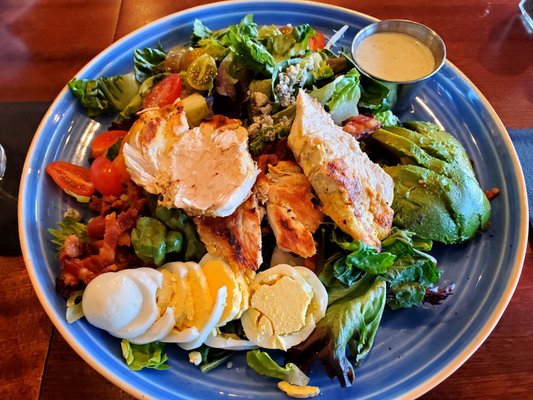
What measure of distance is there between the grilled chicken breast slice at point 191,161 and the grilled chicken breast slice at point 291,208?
0.12 meters

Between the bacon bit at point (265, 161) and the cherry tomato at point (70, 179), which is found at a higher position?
the bacon bit at point (265, 161)

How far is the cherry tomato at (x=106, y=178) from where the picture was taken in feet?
7.61

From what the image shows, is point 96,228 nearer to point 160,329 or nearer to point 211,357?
point 160,329

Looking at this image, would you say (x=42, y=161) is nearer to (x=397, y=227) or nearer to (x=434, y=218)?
(x=397, y=227)

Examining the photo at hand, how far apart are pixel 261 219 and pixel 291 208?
15cm

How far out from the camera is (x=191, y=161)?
2.17m

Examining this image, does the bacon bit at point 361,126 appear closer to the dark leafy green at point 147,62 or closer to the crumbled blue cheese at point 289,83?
the crumbled blue cheese at point 289,83

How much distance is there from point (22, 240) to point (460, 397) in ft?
6.71

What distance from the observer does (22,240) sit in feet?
6.95

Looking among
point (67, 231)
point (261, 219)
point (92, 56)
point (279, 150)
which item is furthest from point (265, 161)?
point (92, 56)

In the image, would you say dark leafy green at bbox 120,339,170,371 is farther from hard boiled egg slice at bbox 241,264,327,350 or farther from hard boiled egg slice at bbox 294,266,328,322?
hard boiled egg slice at bbox 294,266,328,322

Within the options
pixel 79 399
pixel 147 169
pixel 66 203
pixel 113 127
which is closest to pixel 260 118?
pixel 147 169

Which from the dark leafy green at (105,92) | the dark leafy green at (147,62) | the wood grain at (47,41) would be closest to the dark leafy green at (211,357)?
the dark leafy green at (105,92)

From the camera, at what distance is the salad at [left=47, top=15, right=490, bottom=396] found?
192 cm
